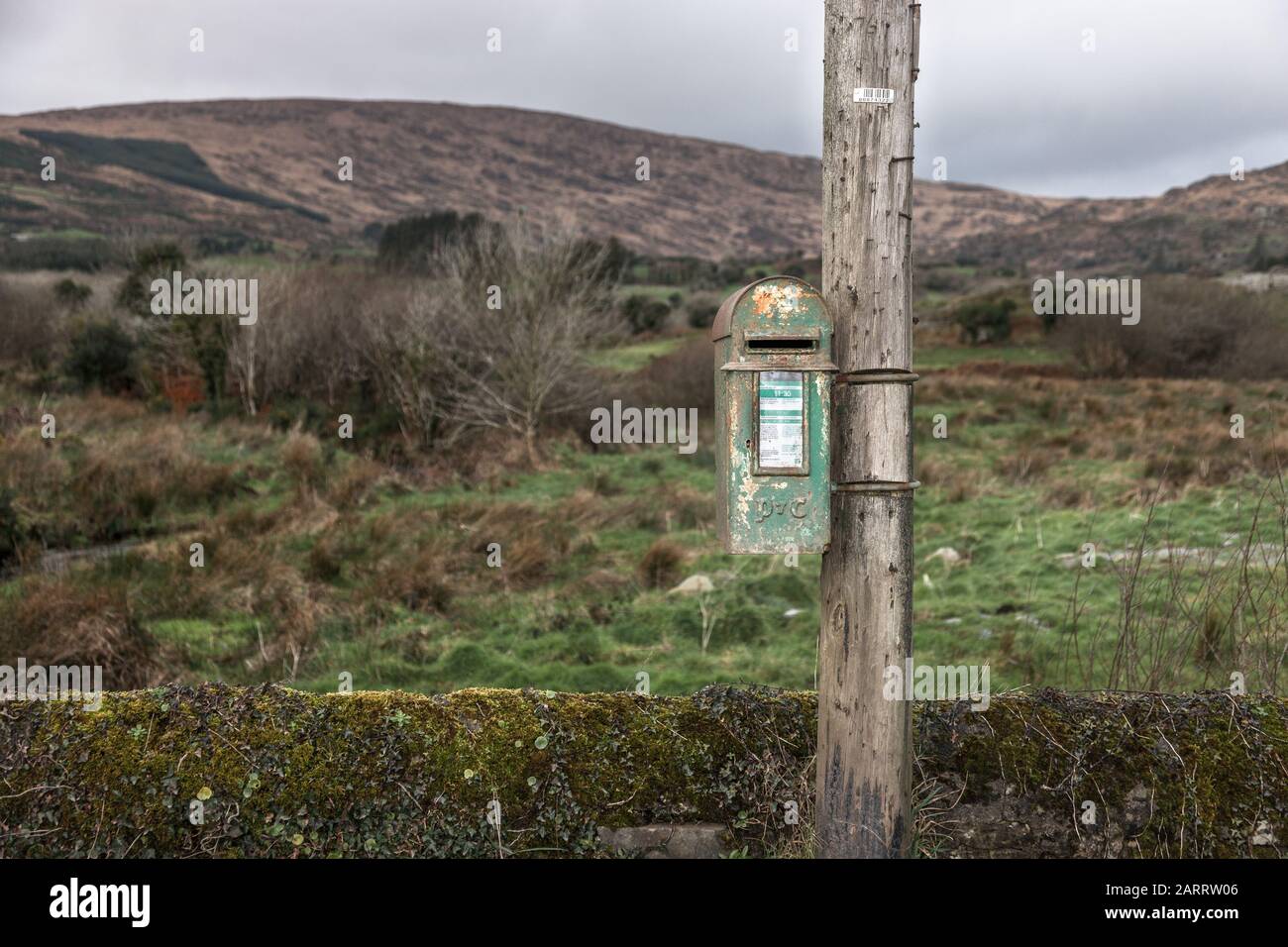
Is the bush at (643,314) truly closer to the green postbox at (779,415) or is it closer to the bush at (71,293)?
the bush at (71,293)

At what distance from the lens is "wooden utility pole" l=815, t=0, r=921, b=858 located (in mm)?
3049

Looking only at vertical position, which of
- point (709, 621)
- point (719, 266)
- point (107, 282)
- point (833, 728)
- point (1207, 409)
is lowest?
point (709, 621)

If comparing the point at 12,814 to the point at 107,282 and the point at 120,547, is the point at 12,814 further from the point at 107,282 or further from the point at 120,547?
the point at 107,282

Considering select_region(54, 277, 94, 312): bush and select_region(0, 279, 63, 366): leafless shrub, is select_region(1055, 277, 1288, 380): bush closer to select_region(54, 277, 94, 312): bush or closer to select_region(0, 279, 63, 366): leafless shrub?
select_region(0, 279, 63, 366): leafless shrub

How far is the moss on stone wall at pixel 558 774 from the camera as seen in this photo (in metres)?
3.24

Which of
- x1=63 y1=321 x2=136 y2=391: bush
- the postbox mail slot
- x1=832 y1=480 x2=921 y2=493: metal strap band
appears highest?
x1=63 y1=321 x2=136 y2=391: bush

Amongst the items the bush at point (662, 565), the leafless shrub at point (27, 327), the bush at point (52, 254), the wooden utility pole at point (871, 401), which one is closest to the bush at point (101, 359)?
the leafless shrub at point (27, 327)

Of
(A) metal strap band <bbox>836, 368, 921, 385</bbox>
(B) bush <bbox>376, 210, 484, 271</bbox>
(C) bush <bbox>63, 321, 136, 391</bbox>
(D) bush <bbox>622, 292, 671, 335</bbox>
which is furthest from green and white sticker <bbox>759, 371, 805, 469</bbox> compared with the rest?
(B) bush <bbox>376, 210, 484, 271</bbox>

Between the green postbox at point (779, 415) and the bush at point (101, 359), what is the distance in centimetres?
2649

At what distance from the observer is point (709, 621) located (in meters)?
8.11

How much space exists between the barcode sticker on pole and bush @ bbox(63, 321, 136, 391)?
26669 millimetres

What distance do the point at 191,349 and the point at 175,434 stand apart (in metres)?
7.18
